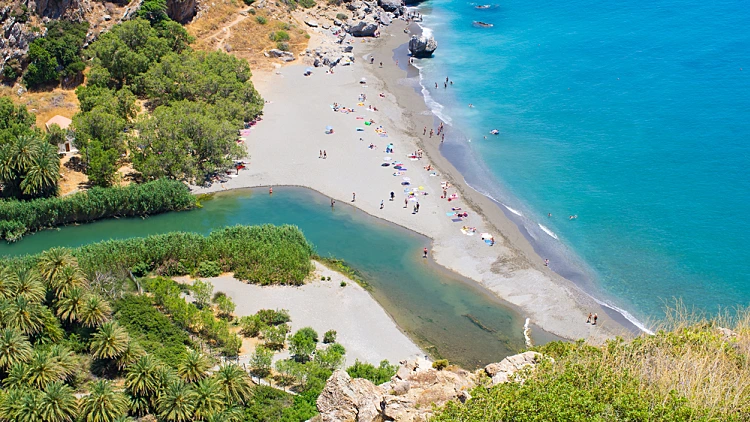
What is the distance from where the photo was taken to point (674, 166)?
79812 mm

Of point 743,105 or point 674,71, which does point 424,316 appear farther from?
point 674,71

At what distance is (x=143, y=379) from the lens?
3969cm

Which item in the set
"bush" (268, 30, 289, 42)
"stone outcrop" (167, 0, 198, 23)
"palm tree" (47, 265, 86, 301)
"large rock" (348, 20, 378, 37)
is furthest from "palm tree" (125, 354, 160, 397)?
"large rock" (348, 20, 378, 37)

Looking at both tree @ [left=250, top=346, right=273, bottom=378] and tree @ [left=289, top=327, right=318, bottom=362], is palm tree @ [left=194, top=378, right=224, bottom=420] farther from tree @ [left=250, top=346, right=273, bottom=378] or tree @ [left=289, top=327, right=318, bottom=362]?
tree @ [left=289, top=327, right=318, bottom=362]

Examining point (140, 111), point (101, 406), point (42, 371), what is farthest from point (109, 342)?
point (140, 111)

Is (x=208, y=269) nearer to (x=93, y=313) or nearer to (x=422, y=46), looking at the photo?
(x=93, y=313)

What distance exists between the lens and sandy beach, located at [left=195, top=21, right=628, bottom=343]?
58.1 metres

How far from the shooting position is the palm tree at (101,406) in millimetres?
37406

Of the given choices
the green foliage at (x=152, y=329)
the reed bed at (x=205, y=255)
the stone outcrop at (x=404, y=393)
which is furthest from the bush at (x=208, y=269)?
the stone outcrop at (x=404, y=393)

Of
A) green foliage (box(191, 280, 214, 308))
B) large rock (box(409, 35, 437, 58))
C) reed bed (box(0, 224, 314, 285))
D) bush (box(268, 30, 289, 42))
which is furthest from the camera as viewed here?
→ large rock (box(409, 35, 437, 58))

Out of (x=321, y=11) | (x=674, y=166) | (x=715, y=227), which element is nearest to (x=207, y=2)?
(x=321, y=11)

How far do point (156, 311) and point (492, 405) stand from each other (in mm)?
32370

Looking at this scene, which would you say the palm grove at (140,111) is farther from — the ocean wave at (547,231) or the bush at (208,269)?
the ocean wave at (547,231)

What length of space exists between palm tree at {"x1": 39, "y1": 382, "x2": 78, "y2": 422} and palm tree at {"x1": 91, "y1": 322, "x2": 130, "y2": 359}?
505cm
